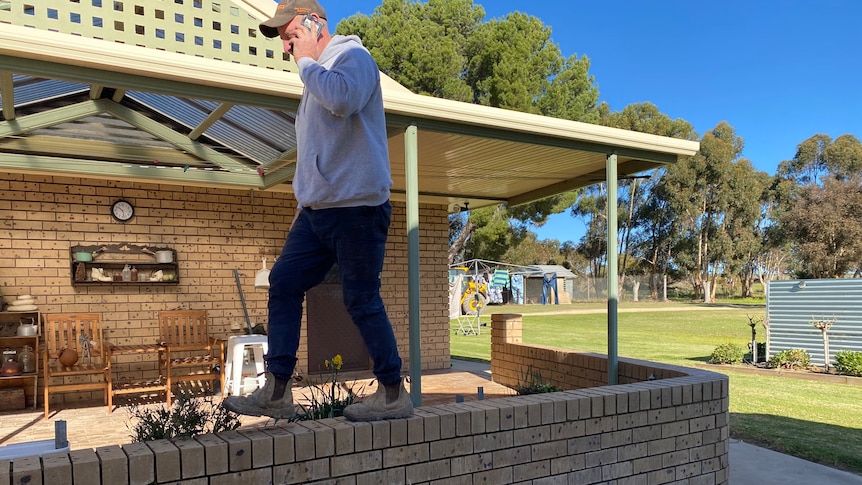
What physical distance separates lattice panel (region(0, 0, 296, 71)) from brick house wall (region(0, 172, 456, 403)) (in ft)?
7.63

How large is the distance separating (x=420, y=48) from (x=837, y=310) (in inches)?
584

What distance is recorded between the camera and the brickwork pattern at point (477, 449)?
2.24 meters

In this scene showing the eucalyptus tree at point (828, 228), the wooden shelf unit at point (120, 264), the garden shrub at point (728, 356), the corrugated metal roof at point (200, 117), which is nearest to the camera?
the corrugated metal roof at point (200, 117)

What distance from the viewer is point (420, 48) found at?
67.6 ft

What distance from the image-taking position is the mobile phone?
7.74 feet

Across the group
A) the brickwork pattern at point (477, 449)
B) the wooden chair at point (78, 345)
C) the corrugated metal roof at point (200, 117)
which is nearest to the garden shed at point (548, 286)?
the corrugated metal roof at point (200, 117)

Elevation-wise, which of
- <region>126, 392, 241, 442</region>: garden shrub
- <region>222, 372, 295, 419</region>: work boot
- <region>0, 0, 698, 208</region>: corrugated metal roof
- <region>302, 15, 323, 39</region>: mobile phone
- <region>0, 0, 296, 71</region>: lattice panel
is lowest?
<region>126, 392, 241, 442</region>: garden shrub

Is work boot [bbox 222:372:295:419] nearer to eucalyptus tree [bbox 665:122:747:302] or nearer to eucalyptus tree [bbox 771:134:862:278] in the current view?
eucalyptus tree [bbox 771:134:862:278]

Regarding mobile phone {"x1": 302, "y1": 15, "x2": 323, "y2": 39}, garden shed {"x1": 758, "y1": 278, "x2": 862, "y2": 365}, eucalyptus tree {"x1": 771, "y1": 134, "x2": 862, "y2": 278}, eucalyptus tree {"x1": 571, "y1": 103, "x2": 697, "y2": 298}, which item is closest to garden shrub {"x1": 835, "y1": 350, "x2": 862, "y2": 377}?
garden shed {"x1": 758, "y1": 278, "x2": 862, "y2": 365}

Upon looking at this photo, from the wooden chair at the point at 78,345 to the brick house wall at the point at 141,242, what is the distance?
0.59ft

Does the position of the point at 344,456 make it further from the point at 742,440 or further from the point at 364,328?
the point at 742,440

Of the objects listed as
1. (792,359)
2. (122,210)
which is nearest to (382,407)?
(122,210)

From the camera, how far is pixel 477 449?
2.93 m

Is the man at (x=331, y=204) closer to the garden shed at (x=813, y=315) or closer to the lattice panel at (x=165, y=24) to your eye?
the lattice panel at (x=165, y=24)
